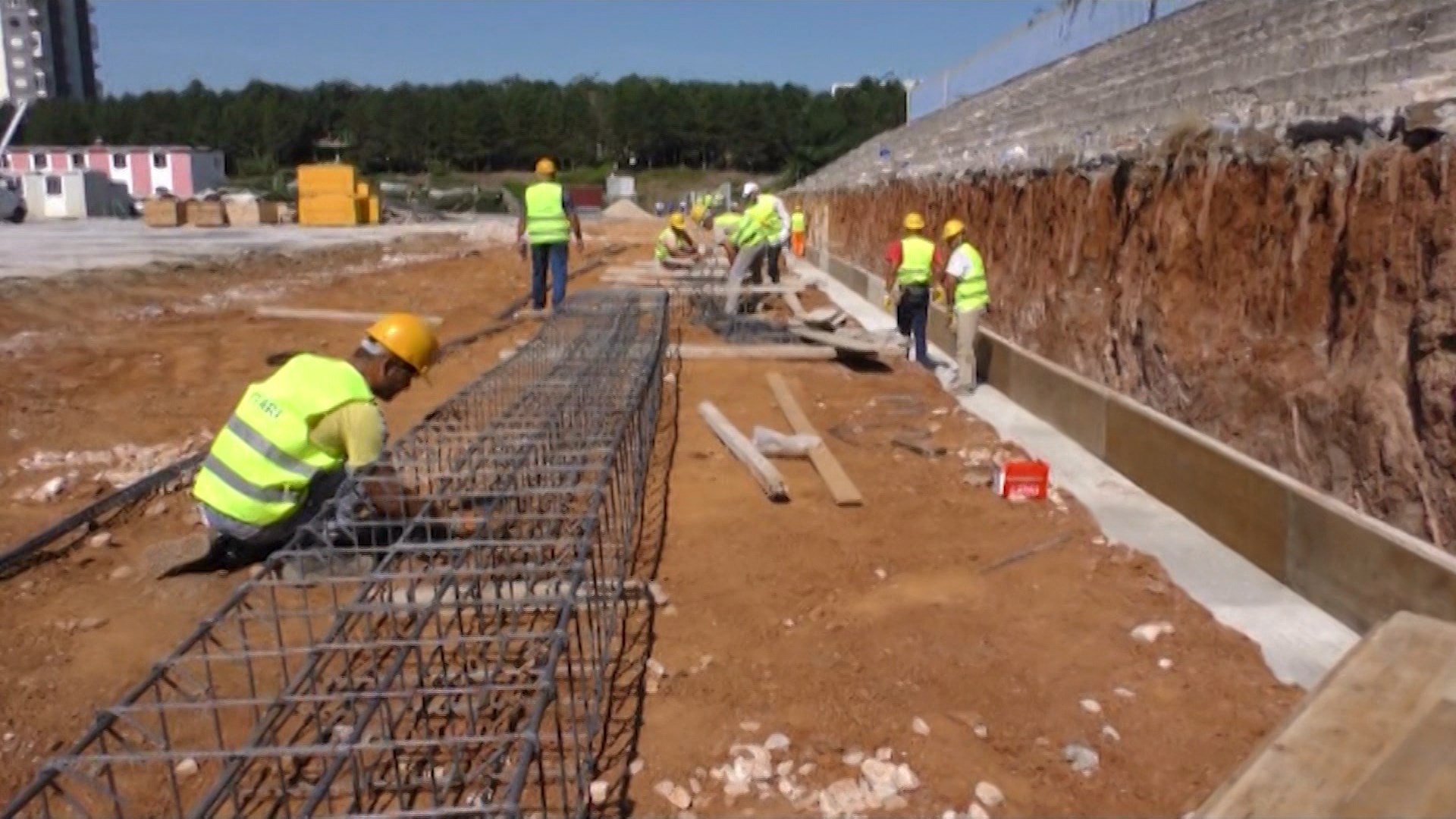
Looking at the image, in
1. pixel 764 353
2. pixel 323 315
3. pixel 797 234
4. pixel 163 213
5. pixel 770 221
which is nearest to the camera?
pixel 764 353

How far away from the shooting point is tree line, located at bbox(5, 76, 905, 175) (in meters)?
91.2

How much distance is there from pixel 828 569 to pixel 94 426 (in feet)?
19.5

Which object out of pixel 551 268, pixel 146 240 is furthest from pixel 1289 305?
pixel 146 240

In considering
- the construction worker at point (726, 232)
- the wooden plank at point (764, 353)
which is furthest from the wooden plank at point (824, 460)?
the construction worker at point (726, 232)

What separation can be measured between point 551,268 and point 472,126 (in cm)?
8367

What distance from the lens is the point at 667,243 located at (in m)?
20.2

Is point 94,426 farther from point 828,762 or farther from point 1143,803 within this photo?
point 1143,803

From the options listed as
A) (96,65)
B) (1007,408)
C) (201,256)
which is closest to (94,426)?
(1007,408)

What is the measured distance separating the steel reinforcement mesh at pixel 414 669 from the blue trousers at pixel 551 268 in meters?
6.91

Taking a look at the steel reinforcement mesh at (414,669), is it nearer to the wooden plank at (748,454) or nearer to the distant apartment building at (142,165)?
the wooden plank at (748,454)

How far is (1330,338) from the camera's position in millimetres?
5688

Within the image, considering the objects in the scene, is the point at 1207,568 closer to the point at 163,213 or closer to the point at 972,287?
the point at 972,287

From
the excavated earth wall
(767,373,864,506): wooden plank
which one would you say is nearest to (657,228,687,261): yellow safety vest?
(767,373,864,506): wooden plank

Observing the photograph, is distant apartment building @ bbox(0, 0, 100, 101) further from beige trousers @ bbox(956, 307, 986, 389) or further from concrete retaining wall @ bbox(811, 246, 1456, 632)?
concrete retaining wall @ bbox(811, 246, 1456, 632)
